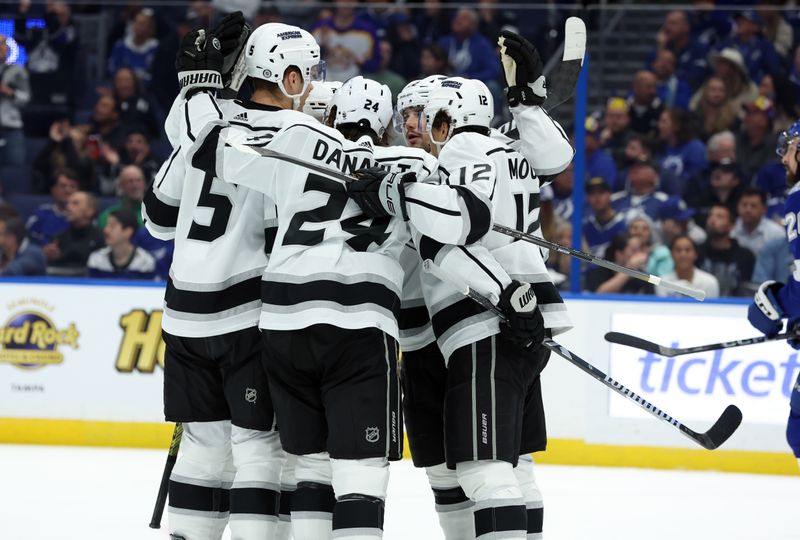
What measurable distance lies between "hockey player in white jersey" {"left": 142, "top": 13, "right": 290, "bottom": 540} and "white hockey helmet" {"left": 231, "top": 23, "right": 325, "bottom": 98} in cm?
8

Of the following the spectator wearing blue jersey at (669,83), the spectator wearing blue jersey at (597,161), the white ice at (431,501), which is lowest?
the white ice at (431,501)

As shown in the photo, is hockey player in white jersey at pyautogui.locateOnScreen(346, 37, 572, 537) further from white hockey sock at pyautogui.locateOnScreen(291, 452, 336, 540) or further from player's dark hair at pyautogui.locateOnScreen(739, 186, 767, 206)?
player's dark hair at pyautogui.locateOnScreen(739, 186, 767, 206)

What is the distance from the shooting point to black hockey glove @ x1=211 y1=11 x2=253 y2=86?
300 centimetres

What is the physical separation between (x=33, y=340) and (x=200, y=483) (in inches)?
110

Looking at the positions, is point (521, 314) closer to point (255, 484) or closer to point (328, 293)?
point (328, 293)

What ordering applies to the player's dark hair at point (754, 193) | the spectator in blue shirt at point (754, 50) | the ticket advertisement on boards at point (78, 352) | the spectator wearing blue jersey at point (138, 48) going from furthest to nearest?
the spectator wearing blue jersey at point (138, 48) < the spectator in blue shirt at point (754, 50) < the player's dark hair at point (754, 193) < the ticket advertisement on boards at point (78, 352)

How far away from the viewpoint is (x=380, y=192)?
274 cm

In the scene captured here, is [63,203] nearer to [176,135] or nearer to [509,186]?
[176,135]

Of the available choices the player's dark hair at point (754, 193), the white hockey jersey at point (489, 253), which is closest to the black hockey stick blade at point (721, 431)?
the white hockey jersey at point (489, 253)

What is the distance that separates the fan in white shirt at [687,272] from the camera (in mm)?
5719

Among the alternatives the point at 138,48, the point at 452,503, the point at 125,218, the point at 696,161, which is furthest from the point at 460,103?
the point at 138,48

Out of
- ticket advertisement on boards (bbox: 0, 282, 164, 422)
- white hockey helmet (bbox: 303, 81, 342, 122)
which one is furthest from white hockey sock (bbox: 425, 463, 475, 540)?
ticket advertisement on boards (bbox: 0, 282, 164, 422)

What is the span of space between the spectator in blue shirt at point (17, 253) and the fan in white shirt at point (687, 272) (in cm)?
309

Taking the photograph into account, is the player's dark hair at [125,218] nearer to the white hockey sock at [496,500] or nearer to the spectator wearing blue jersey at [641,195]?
the spectator wearing blue jersey at [641,195]
